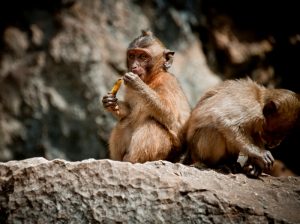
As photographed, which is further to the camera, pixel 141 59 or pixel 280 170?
pixel 280 170

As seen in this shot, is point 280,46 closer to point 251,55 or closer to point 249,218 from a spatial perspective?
point 251,55

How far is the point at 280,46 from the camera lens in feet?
37.6

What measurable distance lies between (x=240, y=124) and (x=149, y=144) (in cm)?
101

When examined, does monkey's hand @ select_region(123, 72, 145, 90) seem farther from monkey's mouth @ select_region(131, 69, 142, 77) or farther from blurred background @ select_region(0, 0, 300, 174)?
blurred background @ select_region(0, 0, 300, 174)

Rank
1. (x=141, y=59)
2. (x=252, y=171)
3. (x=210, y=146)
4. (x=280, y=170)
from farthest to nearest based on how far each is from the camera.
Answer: (x=280, y=170) → (x=141, y=59) → (x=210, y=146) → (x=252, y=171)

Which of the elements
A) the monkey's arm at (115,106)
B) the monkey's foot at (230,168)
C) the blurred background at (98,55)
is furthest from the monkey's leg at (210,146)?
the blurred background at (98,55)

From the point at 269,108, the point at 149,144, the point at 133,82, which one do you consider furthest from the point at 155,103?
the point at 269,108

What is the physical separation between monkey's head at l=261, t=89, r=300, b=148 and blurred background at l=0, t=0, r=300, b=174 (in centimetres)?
393

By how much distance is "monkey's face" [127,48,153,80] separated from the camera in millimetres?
7043

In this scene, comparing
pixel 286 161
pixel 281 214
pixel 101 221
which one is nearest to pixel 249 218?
pixel 281 214

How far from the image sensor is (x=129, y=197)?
506cm

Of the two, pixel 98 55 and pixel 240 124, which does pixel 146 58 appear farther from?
pixel 98 55

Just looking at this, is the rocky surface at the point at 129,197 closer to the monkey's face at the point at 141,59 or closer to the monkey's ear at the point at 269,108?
the monkey's ear at the point at 269,108

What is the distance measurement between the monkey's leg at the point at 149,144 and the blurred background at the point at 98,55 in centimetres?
418
